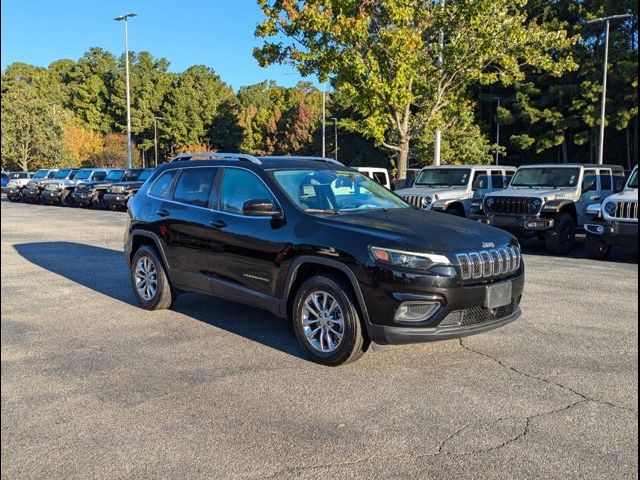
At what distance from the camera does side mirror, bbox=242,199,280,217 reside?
5289 millimetres

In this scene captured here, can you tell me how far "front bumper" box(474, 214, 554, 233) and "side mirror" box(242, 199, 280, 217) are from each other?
280 inches

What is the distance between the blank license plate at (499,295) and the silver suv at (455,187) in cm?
869

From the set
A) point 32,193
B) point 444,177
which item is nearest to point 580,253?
point 444,177

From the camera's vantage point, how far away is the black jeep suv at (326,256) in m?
4.57

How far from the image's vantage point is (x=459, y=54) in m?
19.3

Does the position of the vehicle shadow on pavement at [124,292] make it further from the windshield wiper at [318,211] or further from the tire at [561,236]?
the tire at [561,236]

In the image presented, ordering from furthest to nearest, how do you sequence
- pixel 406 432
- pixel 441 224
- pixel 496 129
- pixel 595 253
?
pixel 496 129
pixel 595 253
pixel 441 224
pixel 406 432

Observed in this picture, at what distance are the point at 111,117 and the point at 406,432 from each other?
81.5 meters

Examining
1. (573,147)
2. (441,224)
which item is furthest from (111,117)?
(441,224)

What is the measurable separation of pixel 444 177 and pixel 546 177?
117 inches

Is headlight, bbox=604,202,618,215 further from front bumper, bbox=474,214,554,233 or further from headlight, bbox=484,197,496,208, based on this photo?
headlight, bbox=484,197,496,208

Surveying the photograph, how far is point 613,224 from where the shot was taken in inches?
414

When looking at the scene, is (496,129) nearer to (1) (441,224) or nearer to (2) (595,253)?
(2) (595,253)

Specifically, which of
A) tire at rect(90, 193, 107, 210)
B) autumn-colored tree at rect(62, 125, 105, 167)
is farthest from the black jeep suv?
autumn-colored tree at rect(62, 125, 105, 167)
